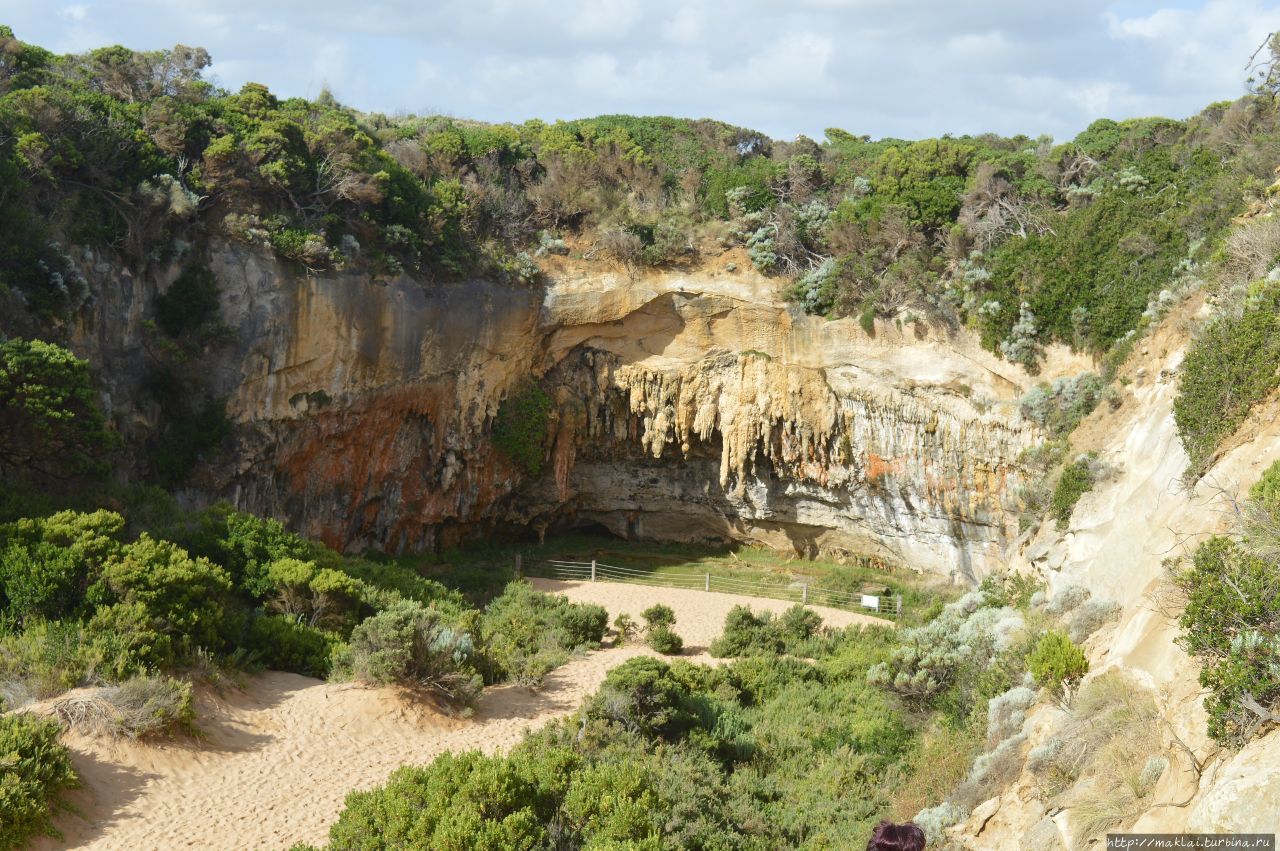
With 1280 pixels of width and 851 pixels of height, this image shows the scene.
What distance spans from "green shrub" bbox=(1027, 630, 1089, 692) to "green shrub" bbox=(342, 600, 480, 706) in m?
7.62

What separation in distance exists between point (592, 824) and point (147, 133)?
2007cm

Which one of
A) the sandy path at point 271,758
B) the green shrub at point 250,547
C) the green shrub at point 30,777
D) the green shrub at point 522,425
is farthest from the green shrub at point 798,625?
the green shrub at point 30,777

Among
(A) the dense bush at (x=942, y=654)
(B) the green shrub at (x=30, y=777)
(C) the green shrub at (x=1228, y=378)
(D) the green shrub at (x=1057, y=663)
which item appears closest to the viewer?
(B) the green shrub at (x=30, y=777)

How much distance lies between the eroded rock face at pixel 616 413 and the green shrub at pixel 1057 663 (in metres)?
13.3

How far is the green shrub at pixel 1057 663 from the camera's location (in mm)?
10922

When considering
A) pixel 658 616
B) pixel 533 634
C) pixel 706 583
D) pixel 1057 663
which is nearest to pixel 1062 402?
pixel 706 583

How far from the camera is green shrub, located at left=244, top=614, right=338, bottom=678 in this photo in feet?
50.3

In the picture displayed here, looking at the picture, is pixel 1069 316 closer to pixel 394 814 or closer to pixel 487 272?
pixel 487 272

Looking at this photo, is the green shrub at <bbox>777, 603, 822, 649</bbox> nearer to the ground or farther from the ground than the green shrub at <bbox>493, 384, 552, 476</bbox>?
nearer to the ground

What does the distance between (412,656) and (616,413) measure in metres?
15.1

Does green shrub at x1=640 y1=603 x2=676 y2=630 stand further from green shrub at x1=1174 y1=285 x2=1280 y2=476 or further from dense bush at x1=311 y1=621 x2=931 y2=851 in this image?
green shrub at x1=1174 y1=285 x2=1280 y2=476

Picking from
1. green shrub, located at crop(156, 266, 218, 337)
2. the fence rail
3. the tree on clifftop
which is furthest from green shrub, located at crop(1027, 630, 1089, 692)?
green shrub, located at crop(156, 266, 218, 337)

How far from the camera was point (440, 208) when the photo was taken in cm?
2722

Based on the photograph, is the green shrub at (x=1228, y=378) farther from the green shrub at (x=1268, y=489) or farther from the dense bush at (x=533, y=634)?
the dense bush at (x=533, y=634)
